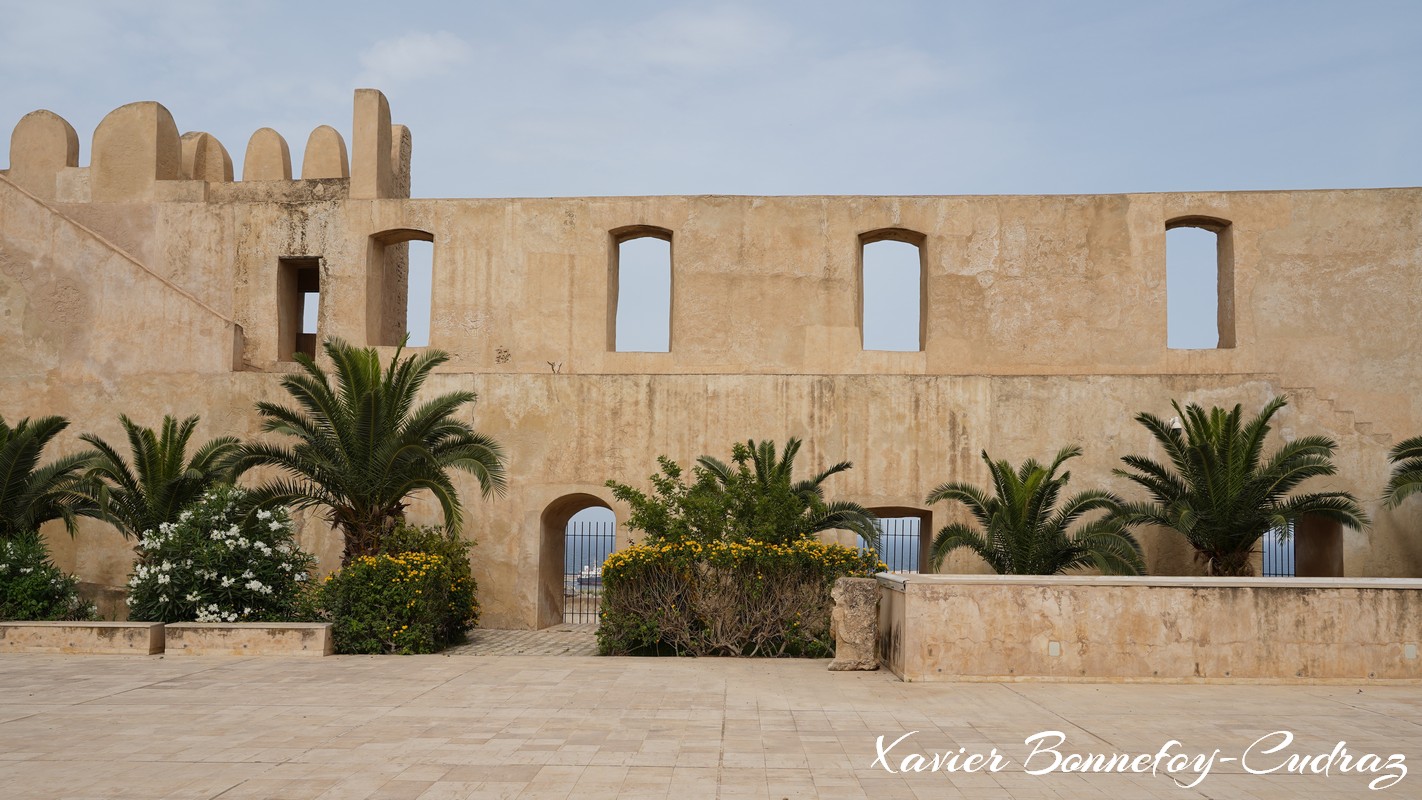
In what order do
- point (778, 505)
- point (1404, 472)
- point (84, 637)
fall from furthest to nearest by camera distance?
point (1404, 472) < point (778, 505) < point (84, 637)

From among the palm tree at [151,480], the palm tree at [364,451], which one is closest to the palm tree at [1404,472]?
the palm tree at [364,451]

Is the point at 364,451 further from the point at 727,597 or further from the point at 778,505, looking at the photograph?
the point at 778,505

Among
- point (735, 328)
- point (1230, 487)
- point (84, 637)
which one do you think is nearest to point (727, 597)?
point (735, 328)

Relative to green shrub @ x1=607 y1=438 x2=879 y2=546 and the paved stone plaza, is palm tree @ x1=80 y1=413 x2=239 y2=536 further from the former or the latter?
green shrub @ x1=607 y1=438 x2=879 y2=546

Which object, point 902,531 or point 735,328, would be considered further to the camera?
point 735,328

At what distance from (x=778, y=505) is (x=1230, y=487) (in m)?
6.20

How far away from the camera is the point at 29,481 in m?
16.0

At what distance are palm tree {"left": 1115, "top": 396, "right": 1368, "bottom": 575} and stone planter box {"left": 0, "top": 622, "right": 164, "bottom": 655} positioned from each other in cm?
1241

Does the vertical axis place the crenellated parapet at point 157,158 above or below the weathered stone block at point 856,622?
above

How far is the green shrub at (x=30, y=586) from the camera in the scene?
14.7 m

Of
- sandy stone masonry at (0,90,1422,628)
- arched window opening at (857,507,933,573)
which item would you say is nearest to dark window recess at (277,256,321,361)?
sandy stone masonry at (0,90,1422,628)

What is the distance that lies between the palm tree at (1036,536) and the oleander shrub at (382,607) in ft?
21.8

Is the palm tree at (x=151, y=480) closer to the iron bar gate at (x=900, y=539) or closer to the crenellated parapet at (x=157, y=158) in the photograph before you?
the crenellated parapet at (x=157, y=158)

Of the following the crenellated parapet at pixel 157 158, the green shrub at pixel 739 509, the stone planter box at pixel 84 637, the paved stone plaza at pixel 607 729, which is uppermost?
the crenellated parapet at pixel 157 158
